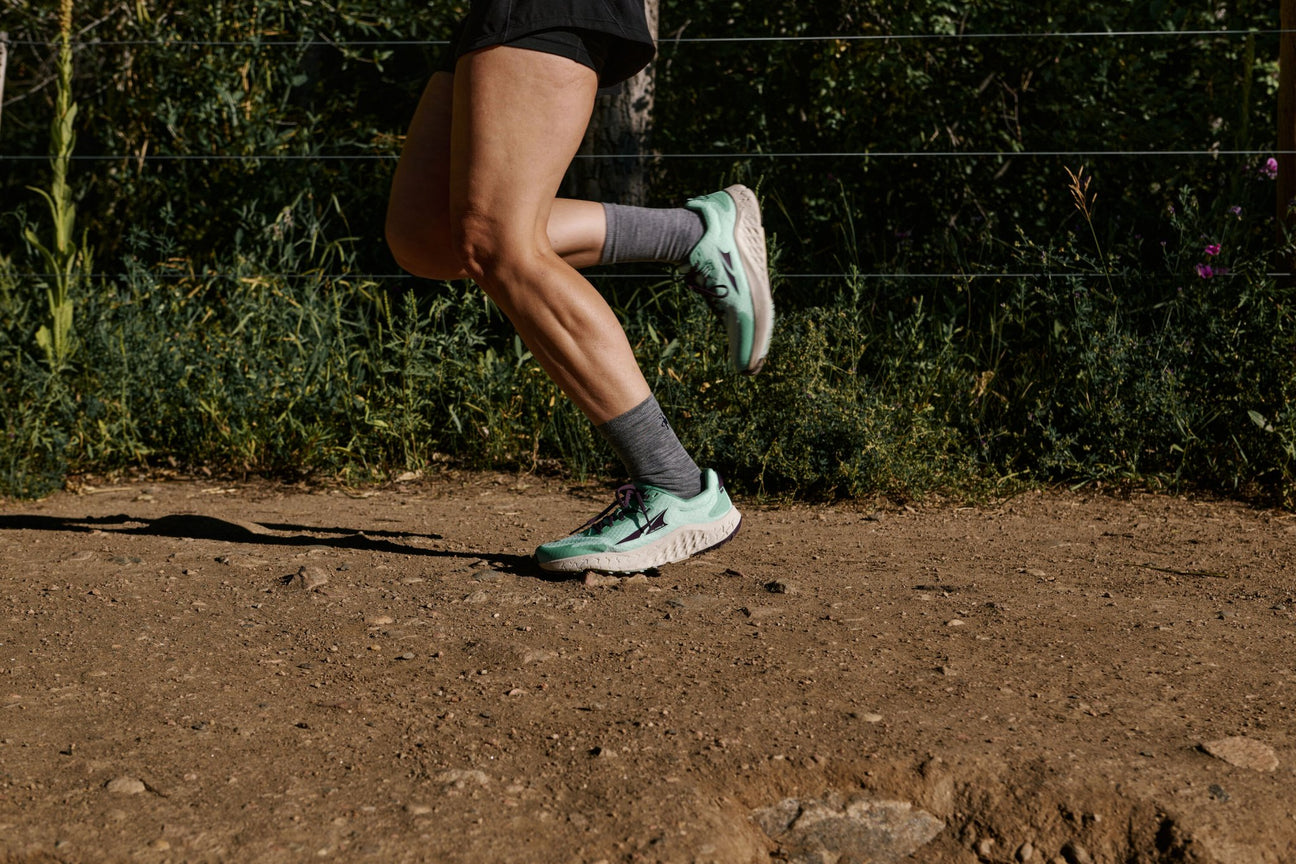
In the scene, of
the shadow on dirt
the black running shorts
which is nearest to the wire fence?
the shadow on dirt

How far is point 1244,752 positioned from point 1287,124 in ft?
9.01

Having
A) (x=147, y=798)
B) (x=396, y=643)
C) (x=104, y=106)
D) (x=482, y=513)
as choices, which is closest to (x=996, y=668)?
(x=396, y=643)

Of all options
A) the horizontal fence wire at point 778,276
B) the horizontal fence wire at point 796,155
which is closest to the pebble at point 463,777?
the horizontal fence wire at point 778,276

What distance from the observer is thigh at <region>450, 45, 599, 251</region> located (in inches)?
97.8

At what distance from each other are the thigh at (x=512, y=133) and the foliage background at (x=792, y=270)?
1496 millimetres

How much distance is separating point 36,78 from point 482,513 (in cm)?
486

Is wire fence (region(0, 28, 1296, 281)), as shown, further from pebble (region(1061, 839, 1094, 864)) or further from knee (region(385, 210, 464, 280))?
pebble (region(1061, 839, 1094, 864))

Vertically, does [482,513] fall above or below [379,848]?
below

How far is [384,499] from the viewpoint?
3996 mm

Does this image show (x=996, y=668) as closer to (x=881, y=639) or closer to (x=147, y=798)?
(x=881, y=639)

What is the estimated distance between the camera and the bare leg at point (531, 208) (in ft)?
8.18

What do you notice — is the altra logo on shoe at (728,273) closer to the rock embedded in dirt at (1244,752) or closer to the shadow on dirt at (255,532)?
the shadow on dirt at (255,532)

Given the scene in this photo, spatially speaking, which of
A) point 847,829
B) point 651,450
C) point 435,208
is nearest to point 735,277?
point 651,450

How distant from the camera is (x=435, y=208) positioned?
280 centimetres
